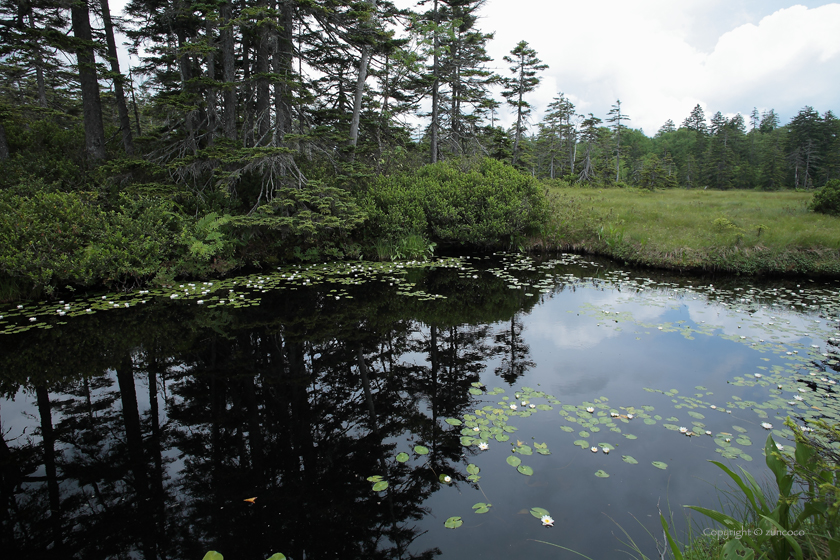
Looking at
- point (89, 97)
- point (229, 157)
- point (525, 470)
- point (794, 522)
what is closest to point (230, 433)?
point (525, 470)

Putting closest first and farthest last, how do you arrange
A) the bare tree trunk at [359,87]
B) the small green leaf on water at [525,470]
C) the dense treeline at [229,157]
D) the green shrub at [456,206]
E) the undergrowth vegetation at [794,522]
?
1. the undergrowth vegetation at [794,522]
2. the small green leaf on water at [525,470]
3. the dense treeline at [229,157]
4. the bare tree trunk at [359,87]
5. the green shrub at [456,206]

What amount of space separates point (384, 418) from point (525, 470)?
177 cm

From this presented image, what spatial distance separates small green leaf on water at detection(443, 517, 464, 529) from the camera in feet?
9.97

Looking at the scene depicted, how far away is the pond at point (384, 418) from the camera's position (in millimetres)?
3027

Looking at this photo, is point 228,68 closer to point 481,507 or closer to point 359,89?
point 359,89

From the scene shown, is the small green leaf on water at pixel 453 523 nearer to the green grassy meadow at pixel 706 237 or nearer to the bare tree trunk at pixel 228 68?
the bare tree trunk at pixel 228 68

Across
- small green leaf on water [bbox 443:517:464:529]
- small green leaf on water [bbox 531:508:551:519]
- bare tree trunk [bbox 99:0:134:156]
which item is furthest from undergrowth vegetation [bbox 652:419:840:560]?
bare tree trunk [bbox 99:0:134:156]

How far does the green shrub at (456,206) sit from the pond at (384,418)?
17.1 ft

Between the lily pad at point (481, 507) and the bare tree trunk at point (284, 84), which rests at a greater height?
the bare tree trunk at point (284, 84)

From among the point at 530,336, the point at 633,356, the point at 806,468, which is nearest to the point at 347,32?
the point at 530,336

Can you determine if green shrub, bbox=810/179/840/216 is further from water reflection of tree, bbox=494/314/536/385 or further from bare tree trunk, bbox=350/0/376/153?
bare tree trunk, bbox=350/0/376/153

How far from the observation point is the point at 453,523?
3.06 meters

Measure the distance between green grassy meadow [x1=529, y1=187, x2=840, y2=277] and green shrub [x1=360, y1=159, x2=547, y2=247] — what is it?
1366 mm
